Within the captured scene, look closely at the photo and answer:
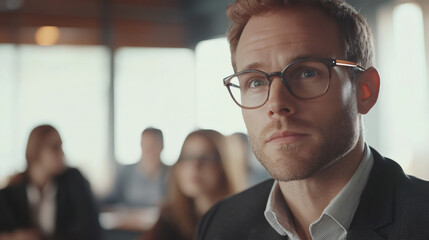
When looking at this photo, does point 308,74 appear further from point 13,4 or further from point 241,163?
point 13,4

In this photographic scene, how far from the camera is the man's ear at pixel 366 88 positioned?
3.49 feet

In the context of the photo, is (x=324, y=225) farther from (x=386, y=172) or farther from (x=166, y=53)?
(x=166, y=53)

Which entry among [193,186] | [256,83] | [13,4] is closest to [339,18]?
[256,83]

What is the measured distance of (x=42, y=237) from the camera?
197cm

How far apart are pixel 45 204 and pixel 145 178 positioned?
443mm

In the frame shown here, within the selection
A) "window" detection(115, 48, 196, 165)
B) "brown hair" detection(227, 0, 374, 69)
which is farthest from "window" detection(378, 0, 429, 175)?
"window" detection(115, 48, 196, 165)

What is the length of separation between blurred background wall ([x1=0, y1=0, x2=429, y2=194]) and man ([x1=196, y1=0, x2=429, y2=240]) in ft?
2.35

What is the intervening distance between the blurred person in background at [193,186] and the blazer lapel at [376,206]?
2.83 ft

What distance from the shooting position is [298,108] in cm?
97

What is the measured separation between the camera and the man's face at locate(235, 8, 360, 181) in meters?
0.97

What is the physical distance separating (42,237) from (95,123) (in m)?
0.52

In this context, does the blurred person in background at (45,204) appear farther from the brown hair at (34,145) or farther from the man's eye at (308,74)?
the man's eye at (308,74)

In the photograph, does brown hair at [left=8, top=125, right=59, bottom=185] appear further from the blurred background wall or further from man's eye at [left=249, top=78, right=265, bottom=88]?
man's eye at [left=249, top=78, right=265, bottom=88]

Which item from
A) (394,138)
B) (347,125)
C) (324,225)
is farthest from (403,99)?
(324,225)
